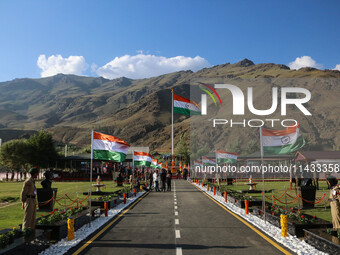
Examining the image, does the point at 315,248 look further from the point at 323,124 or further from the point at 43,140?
the point at 323,124

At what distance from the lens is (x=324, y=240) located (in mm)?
8062

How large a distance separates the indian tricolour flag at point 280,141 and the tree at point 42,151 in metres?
63.1

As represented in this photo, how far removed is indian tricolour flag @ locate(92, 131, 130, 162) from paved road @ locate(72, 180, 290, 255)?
2799 millimetres

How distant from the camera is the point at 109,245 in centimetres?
898

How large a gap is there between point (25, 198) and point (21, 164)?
63850mm

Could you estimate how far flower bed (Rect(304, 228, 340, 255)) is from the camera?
24.9 feet

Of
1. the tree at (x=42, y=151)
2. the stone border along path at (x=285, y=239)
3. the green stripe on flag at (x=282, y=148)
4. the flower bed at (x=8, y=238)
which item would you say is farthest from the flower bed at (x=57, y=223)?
the tree at (x=42, y=151)

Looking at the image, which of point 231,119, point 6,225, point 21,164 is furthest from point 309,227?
point 231,119

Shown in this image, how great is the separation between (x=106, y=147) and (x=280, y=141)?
25.0 feet

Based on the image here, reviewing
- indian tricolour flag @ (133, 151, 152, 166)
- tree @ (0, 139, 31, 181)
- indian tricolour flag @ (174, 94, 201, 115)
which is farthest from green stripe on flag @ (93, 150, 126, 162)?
tree @ (0, 139, 31, 181)

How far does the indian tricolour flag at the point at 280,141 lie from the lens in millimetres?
13430

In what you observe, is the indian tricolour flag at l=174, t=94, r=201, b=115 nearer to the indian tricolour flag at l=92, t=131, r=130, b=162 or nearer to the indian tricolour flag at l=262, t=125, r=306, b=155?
the indian tricolour flag at l=92, t=131, r=130, b=162

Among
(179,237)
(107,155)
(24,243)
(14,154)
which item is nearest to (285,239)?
(179,237)

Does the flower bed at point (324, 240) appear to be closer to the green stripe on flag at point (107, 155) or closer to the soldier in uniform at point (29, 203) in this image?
the soldier in uniform at point (29, 203)
